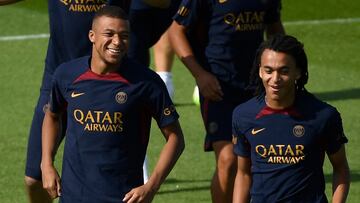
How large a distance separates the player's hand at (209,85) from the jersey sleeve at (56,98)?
5.13 ft

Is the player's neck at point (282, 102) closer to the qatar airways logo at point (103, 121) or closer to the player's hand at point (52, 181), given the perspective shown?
the qatar airways logo at point (103, 121)

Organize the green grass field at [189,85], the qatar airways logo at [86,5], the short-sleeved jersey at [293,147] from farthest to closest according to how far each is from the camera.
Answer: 1. the green grass field at [189,85]
2. the qatar airways logo at [86,5]
3. the short-sleeved jersey at [293,147]

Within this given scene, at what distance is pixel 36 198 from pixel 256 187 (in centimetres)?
215

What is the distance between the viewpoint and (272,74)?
758cm

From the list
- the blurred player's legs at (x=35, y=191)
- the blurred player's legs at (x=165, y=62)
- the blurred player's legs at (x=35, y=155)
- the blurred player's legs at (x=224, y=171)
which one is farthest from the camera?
the blurred player's legs at (x=165, y=62)

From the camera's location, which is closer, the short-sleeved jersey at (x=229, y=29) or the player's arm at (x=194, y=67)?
the player's arm at (x=194, y=67)

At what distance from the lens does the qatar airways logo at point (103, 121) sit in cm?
760

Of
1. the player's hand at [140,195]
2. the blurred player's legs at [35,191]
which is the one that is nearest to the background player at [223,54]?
the blurred player's legs at [35,191]

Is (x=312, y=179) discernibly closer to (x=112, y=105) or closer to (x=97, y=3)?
(x=112, y=105)

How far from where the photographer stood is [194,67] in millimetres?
9352

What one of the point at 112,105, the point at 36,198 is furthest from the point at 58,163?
the point at 112,105

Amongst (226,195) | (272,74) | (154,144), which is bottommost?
(154,144)

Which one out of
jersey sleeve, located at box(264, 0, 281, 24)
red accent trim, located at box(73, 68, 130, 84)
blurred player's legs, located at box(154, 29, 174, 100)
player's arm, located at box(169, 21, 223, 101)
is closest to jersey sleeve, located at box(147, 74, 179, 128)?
red accent trim, located at box(73, 68, 130, 84)

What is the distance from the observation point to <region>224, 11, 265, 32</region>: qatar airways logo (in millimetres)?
9445
